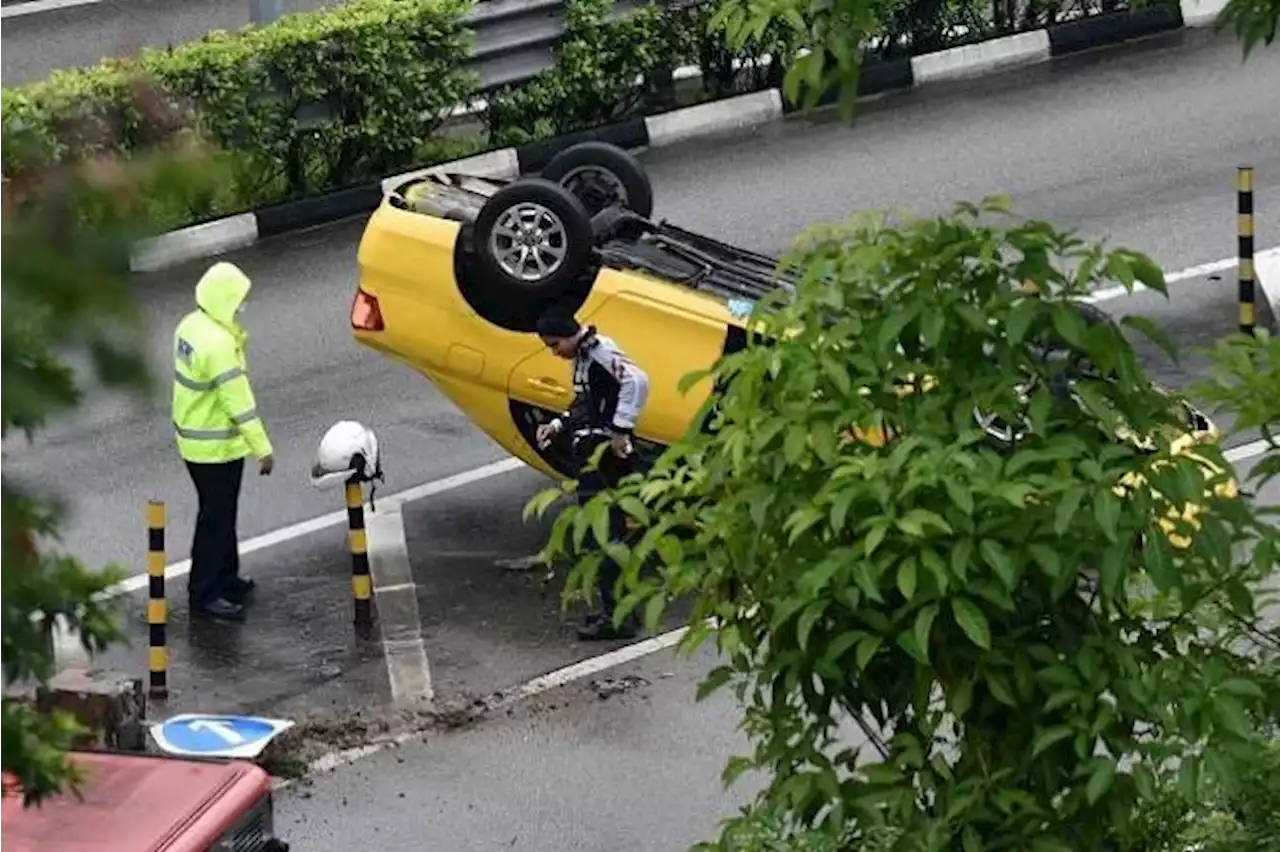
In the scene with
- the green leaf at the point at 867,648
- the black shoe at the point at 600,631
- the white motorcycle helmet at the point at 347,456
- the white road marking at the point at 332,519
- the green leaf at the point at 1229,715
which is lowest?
the black shoe at the point at 600,631

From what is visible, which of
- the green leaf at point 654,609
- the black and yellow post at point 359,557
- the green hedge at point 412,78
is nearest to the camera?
the green leaf at point 654,609

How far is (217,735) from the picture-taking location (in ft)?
31.6

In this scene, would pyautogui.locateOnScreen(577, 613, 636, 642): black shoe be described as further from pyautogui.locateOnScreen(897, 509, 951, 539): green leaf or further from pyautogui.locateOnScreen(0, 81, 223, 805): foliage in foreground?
pyautogui.locateOnScreen(0, 81, 223, 805): foliage in foreground

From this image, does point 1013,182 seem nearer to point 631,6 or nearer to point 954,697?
point 631,6

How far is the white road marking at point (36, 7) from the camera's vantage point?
23.2m

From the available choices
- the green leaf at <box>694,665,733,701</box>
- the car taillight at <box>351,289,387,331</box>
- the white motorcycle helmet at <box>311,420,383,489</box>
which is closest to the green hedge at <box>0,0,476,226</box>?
the car taillight at <box>351,289,387,331</box>

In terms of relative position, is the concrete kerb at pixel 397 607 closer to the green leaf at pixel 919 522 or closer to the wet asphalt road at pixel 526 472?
the wet asphalt road at pixel 526 472

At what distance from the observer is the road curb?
53.7 ft

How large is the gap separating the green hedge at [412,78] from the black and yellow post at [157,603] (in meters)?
4.37

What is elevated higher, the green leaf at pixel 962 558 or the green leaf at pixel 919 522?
the green leaf at pixel 919 522

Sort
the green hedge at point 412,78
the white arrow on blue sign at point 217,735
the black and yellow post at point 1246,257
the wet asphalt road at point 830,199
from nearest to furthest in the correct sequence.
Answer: the white arrow on blue sign at point 217,735 → the wet asphalt road at point 830,199 → the black and yellow post at point 1246,257 → the green hedge at point 412,78

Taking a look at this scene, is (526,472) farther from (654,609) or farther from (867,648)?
(867,648)

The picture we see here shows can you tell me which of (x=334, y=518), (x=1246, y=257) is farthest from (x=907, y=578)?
(x=1246, y=257)

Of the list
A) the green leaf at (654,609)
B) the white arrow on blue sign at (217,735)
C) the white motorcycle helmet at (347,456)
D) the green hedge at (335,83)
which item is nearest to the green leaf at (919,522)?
the green leaf at (654,609)
